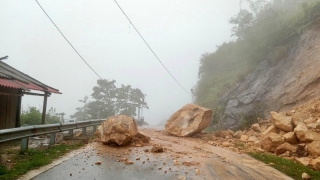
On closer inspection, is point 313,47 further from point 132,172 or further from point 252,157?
point 132,172

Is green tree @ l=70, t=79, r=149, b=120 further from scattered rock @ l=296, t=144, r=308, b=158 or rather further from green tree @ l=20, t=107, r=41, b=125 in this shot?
scattered rock @ l=296, t=144, r=308, b=158

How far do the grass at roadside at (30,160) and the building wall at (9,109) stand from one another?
16.7 ft

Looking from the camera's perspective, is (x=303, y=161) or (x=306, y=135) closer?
(x=303, y=161)

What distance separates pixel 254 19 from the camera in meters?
28.5

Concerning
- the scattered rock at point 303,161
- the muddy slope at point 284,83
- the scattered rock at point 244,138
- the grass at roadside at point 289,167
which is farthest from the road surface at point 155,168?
the muddy slope at point 284,83

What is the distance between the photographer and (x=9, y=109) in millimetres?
12148

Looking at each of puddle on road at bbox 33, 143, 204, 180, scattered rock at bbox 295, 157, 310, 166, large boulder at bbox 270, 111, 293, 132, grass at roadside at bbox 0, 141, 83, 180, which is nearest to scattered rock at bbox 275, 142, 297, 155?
scattered rock at bbox 295, 157, 310, 166

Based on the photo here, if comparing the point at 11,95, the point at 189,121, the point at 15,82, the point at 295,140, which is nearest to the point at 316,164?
the point at 295,140

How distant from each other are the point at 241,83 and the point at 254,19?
34.8 feet

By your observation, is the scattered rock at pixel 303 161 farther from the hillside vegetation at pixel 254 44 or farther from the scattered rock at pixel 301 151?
the hillside vegetation at pixel 254 44

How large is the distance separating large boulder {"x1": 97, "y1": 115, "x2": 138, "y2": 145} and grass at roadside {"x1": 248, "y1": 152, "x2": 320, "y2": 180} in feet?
13.9

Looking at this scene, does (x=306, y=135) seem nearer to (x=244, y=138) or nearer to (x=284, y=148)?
(x=284, y=148)

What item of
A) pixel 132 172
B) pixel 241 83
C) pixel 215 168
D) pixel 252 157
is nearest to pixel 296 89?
pixel 241 83

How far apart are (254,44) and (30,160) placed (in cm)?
2168
